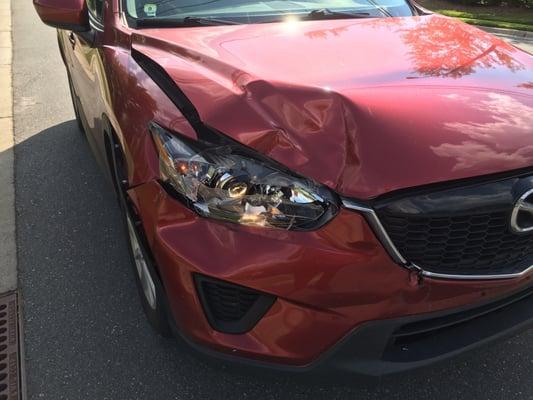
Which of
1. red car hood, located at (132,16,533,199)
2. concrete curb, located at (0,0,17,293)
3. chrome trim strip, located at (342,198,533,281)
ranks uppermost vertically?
red car hood, located at (132,16,533,199)

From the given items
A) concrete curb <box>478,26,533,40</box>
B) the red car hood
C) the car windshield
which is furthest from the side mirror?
concrete curb <box>478,26,533,40</box>

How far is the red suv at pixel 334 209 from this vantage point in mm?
1509

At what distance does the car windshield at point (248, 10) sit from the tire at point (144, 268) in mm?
736

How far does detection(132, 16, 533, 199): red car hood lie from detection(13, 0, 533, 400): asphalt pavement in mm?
660

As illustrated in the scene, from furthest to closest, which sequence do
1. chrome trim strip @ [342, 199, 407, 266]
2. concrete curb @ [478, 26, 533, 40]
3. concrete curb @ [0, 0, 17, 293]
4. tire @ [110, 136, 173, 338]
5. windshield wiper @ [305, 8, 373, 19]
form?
concrete curb @ [478, 26, 533, 40], concrete curb @ [0, 0, 17, 293], windshield wiper @ [305, 8, 373, 19], tire @ [110, 136, 173, 338], chrome trim strip @ [342, 199, 407, 266]

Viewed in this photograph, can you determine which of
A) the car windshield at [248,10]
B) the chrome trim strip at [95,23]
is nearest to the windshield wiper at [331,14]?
the car windshield at [248,10]

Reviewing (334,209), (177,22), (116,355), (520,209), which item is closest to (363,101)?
(334,209)

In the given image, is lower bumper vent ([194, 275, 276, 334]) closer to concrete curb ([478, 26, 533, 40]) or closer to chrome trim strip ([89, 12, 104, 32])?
chrome trim strip ([89, 12, 104, 32])

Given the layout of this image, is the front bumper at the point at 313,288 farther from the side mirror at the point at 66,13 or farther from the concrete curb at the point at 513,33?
the concrete curb at the point at 513,33

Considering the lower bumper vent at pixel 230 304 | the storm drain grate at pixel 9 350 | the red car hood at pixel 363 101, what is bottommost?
the storm drain grate at pixel 9 350

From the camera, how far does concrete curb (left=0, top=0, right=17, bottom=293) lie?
9.55ft

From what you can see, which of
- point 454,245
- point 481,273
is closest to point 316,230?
point 454,245

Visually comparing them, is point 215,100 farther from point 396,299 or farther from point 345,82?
point 396,299

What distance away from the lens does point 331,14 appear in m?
2.76
